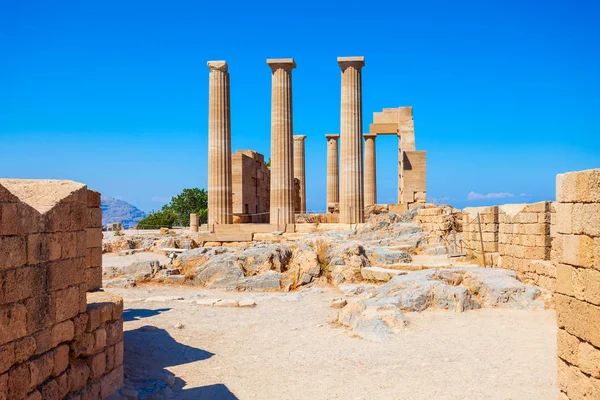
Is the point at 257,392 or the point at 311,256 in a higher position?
the point at 311,256

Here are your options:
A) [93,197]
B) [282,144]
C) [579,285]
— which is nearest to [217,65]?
[282,144]

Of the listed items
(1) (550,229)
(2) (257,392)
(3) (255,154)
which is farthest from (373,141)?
(2) (257,392)

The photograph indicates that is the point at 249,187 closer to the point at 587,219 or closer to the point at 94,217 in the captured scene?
the point at 94,217

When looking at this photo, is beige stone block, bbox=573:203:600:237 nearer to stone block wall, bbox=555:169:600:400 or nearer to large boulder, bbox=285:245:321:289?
stone block wall, bbox=555:169:600:400

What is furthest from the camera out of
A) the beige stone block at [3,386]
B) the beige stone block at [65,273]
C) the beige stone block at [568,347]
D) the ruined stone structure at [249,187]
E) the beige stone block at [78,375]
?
the ruined stone structure at [249,187]

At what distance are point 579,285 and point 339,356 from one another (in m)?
4.28

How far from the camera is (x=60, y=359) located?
19.1 ft

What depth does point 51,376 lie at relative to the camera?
5660 mm

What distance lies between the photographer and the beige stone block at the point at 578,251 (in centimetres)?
535

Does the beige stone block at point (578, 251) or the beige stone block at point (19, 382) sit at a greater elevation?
the beige stone block at point (578, 251)

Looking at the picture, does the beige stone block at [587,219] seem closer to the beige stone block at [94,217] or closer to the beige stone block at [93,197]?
the beige stone block at [93,197]

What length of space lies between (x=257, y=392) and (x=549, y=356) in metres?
4.44

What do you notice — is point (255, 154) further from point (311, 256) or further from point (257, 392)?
point (257, 392)

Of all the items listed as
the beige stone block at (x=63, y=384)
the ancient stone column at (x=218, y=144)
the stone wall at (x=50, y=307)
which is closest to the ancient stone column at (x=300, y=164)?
the ancient stone column at (x=218, y=144)
